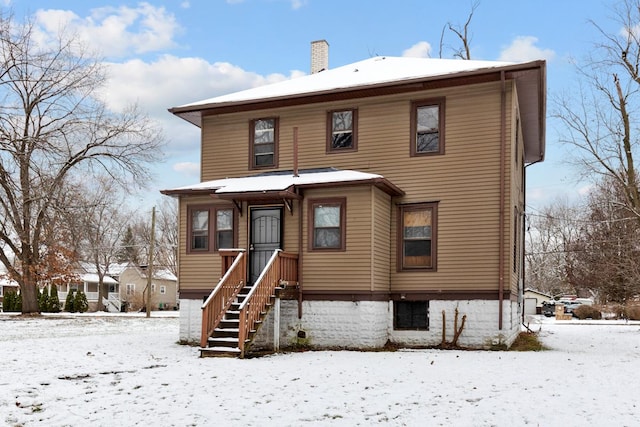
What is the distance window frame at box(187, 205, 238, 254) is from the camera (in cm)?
1609

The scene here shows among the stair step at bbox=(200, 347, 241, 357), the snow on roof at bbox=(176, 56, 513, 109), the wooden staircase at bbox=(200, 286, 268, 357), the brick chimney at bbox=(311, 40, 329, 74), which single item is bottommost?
the stair step at bbox=(200, 347, 241, 357)

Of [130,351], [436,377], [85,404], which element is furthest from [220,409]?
[130,351]

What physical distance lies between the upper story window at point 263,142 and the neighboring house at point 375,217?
31cm

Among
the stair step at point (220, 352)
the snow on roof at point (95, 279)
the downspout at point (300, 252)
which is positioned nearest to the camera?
the stair step at point (220, 352)

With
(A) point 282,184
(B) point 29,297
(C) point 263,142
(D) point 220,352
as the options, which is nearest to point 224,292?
(D) point 220,352

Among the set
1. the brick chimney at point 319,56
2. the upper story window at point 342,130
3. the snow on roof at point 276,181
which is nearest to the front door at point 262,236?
the snow on roof at point 276,181

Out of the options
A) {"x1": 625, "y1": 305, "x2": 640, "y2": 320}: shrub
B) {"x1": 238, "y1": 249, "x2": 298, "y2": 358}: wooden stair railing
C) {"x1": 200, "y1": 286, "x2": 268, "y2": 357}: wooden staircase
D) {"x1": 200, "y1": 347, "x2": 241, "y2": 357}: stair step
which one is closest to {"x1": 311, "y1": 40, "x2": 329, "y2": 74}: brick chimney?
{"x1": 238, "y1": 249, "x2": 298, "y2": 358}: wooden stair railing

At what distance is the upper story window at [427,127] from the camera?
50.9 ft

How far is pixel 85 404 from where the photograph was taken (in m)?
8.25

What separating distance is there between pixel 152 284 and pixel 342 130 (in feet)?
156

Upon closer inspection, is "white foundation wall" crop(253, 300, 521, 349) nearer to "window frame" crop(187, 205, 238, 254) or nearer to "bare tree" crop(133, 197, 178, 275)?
"window frame" crop(187, 205, 238, 254)

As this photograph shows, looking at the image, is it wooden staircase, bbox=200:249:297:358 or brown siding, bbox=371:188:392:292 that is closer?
wooden staircase, bbox=200:249:297:358

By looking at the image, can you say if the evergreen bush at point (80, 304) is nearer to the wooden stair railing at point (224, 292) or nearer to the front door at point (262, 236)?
the front door at point (262, 236)

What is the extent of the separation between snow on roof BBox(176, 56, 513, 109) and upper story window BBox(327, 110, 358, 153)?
79cm
